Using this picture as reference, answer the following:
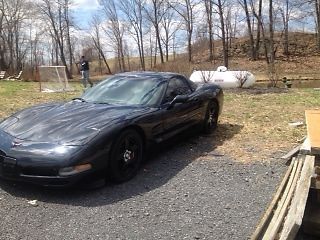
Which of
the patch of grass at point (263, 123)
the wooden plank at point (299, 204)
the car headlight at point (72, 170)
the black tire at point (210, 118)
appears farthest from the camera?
the black tire at point (210, 118)

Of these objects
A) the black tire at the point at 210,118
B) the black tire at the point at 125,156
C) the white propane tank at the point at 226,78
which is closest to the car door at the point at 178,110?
the black tire at the point at 210,118

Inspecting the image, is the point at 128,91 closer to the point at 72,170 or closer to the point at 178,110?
the point at 178,110

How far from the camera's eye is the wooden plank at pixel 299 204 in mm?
2723

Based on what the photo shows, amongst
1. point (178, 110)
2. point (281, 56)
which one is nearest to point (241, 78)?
point (178, 110)

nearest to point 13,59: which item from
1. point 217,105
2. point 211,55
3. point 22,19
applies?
point 22,19

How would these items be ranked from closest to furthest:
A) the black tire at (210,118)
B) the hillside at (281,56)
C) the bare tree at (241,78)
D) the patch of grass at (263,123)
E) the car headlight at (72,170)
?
the car headlight at (72,170) < the patch of grass at (263,123) < the black tire at (210,118) < the bare tree at (241,78) < the hillside at (281,56)

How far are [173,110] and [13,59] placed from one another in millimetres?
54656

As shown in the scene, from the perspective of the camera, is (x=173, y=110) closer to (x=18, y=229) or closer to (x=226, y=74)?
(x=18, y=229)

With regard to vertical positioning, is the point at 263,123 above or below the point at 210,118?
below

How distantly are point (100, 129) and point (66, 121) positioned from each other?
566 mm

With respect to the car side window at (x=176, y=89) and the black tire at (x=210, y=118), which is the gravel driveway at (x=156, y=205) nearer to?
the car side window at (x=176, y=89)

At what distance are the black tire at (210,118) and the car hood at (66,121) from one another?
2074 mm

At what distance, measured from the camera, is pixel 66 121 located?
5.02 metres

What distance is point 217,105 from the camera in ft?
25.4
